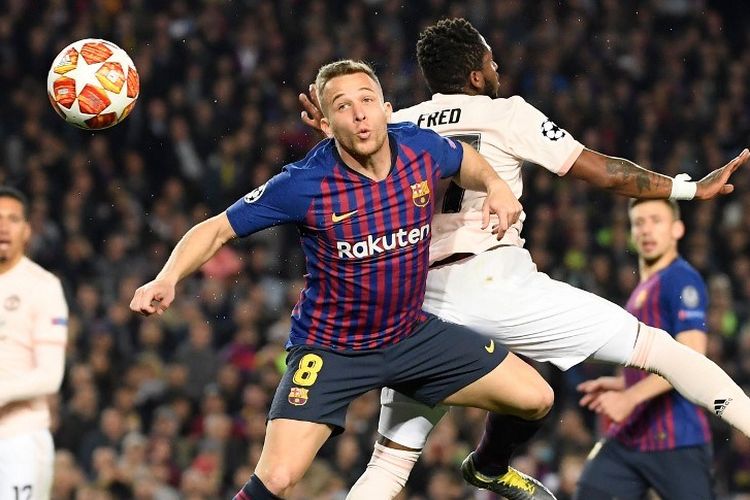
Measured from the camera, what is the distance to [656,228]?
20.9 ft

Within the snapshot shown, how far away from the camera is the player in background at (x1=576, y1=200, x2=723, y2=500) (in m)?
6.14

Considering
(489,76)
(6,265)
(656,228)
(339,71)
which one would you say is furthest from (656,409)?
(6,265)

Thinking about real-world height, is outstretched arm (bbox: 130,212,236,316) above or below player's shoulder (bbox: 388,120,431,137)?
below

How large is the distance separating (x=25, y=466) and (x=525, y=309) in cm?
244

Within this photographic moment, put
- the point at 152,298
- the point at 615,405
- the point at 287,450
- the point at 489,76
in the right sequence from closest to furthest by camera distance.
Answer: the point at 152,298, the point at 287,450, the point at 489,76, the point at 615,405

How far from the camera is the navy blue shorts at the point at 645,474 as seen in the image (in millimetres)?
6191

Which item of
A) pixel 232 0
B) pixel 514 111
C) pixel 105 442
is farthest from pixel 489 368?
pixel 232 0

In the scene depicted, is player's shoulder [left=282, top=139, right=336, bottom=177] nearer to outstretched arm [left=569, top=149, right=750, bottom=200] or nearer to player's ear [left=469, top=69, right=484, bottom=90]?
player's ear [left=469, top=69, right=484, bottom=90]

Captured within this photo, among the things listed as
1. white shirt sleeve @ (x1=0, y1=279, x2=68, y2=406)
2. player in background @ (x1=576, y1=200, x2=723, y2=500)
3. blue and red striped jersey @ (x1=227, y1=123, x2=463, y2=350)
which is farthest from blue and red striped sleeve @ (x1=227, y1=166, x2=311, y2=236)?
player in background @ (x1=576, y1=200, x2=723, y2=500)

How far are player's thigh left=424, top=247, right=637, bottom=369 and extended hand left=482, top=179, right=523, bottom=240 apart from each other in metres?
0.52

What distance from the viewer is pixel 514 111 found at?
5.45 m

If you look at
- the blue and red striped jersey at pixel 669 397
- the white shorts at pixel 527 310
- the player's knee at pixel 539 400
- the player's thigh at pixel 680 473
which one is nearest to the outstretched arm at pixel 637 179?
the white shorts at pixel 527 310

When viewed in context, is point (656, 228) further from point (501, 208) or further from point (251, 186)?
point (251, 186)

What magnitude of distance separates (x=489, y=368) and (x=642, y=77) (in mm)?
9773
